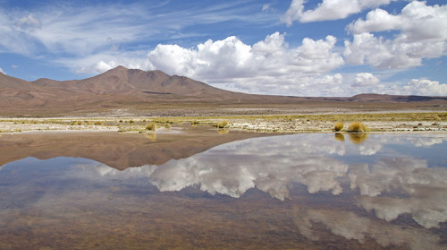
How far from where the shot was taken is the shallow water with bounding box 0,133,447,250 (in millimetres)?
4996

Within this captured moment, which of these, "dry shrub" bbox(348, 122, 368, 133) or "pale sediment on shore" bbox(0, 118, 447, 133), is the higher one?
"dry shrub" bbox(348, 122, 368, 133)

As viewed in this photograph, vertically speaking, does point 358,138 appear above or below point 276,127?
above

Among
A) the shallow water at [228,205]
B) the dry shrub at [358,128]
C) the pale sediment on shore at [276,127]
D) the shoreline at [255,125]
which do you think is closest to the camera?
the shallow water at [228,205]

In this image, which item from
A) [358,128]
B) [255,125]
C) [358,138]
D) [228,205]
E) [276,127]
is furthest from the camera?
[255,125]

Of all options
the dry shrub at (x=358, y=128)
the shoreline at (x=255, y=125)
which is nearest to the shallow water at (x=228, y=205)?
the dry shrub at (x=358, y=128)

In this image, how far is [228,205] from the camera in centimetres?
659

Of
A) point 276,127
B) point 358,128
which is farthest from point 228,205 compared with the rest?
point 276,127

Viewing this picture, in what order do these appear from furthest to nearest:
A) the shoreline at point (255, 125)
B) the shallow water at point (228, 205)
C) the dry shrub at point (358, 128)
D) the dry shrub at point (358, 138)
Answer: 1. the shoreline at point (255, 125)
2. the dry shrub at point (358, 128)
3. the dry shrub at point (358, 138)
4. the shallow water at point (228, 205)

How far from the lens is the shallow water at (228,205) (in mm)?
4996

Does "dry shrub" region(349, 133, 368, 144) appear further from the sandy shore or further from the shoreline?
the sandy shore

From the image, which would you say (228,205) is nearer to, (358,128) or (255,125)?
(358,128)

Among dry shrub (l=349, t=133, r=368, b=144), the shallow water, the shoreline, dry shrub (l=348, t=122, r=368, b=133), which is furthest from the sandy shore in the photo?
the shallow water

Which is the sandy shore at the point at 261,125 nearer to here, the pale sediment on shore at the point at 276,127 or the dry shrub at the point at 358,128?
the pale sediment on shore at the point at 276,127

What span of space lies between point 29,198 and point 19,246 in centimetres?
276
